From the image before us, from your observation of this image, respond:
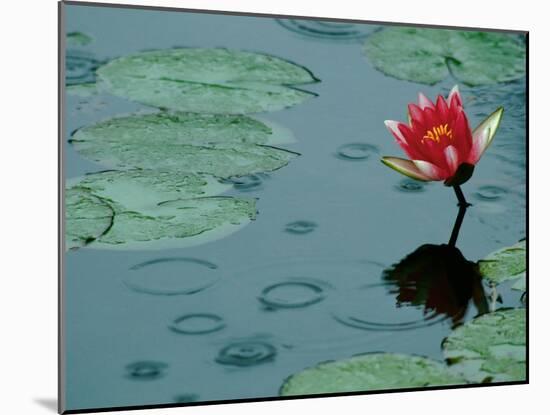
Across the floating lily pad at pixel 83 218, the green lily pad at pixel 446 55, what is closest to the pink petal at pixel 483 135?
the green lily pad at pixel 446 55

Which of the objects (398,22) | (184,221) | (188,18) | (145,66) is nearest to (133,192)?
(184,221)

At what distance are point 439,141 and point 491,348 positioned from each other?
0.63 m

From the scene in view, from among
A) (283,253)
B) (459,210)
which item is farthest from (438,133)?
(283,253)

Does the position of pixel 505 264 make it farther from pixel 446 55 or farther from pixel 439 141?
pixel 446 55

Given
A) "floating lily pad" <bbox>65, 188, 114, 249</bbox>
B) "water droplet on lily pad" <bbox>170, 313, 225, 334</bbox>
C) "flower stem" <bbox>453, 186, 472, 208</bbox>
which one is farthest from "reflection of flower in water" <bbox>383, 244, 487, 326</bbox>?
"floating lily pad" <bbox>65, 188, 114, 249</bbox>

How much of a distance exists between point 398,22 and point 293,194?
0.61m

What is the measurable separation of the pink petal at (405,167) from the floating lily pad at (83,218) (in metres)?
0.81

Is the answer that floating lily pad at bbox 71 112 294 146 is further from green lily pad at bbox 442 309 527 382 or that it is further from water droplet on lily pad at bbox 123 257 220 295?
green lily pad at bbox 442 309 527 382

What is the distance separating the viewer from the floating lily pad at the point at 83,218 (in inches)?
92.7

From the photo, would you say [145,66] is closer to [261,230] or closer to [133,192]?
[133,192]

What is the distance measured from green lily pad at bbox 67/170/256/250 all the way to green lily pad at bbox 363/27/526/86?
613 millimetres

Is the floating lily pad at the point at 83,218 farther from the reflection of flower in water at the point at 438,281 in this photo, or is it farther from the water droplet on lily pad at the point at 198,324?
the reflection of flower in water at the point at 438,281

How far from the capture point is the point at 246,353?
2.44m

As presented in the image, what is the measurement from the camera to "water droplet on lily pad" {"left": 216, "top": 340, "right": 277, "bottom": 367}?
2.43 m
